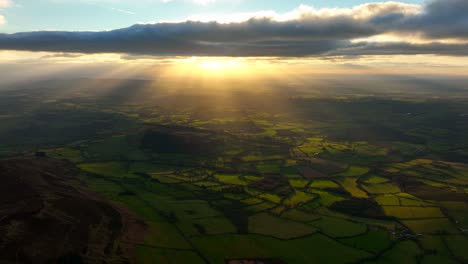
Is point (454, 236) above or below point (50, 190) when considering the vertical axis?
below

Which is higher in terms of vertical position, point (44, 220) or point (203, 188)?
point (44, 220)

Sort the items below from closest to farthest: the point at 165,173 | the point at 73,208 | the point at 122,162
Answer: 1. the point at 73,208
2. the point at 165,173
3. the point at 122,162

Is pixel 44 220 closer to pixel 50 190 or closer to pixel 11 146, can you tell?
pixel 50 190

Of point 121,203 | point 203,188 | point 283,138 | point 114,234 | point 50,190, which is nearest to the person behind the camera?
point 114,234

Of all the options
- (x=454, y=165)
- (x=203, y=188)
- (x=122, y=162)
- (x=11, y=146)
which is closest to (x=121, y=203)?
(x=203, y=188)

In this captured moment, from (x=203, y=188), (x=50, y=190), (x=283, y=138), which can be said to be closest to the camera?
(x=50, y=190)

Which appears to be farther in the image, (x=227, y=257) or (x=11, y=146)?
(x=11, y=146)

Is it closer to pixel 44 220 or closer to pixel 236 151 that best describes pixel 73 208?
pixel 44 220

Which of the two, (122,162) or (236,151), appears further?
(236,151)

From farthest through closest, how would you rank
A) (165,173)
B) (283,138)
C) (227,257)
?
(283,138) → (165,173) → (227,257)

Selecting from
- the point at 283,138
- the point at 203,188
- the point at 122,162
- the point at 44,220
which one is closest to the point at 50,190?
the point at 44,220
